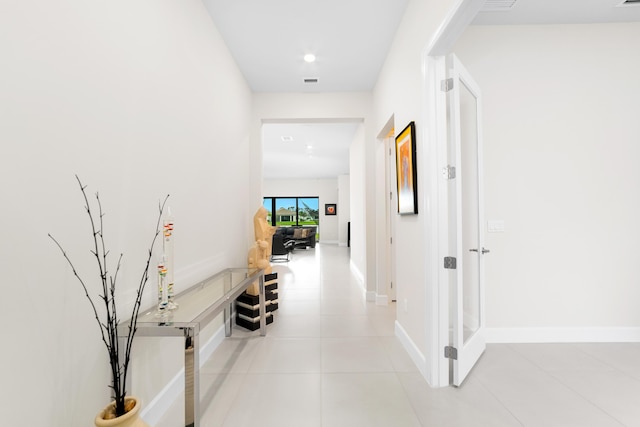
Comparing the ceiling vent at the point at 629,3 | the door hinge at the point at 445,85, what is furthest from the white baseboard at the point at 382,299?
the ceiling vent at the point at 629,3

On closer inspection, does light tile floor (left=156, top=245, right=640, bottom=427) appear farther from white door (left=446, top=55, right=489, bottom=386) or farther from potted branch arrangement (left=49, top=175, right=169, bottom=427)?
potted branch arrangement (left=49, top=175, right=169, bottom=427)

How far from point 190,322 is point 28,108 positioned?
118 cm

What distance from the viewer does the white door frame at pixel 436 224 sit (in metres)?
2.15

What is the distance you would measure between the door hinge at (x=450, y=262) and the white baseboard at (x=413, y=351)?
806 millimetres

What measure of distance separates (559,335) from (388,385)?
2105 mm

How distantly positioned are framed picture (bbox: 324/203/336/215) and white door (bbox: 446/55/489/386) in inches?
446

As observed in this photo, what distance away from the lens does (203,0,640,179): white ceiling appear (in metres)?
2.68

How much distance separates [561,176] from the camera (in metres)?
2.96

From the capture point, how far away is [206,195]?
2.63 m

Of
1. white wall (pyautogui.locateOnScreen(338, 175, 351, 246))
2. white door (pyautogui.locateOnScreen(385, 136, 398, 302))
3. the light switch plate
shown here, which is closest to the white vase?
the light switch plate

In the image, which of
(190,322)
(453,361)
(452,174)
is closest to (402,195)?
(452,174)

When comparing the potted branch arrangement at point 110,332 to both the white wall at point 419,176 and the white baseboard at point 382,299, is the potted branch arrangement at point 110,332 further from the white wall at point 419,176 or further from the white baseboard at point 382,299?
the white baseboard at point 382,299

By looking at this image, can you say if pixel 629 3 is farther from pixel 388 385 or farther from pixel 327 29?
pixel 388 385

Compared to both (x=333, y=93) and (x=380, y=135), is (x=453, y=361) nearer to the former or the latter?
(x=380, y=135)
